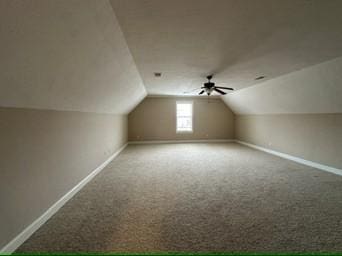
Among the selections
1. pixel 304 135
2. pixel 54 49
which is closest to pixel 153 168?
pixel 54 49

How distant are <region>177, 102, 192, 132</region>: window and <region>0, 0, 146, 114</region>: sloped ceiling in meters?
5.75

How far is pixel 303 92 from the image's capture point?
3.79 metres

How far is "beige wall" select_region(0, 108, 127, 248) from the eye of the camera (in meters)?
1.53

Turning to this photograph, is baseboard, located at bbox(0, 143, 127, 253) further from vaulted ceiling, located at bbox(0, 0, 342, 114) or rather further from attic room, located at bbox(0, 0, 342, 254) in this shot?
vaulted ceiling, located at bbox(0, 0, 342, 114)

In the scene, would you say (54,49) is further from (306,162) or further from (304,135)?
(306,162)

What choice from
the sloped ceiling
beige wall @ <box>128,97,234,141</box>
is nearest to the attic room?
the sloped ceiling

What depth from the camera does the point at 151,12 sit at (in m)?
1.62

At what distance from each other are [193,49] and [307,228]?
2722mm

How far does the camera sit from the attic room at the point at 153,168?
1.50m

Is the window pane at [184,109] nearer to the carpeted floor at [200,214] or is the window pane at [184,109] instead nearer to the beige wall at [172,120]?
the beige wall at [172,120]

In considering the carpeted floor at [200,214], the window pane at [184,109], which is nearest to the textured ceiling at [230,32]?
the carpeted floor at [200,214]

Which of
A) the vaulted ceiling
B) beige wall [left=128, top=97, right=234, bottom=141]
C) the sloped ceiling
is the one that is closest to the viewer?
the sloped ceiling

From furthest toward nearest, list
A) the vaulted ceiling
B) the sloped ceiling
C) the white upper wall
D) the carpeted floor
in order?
1. the white upper wall
2. the carpeted floor
3. the vaulted ceiling
4. the sloped ceiling

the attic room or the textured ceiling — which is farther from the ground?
the textured ceiling
